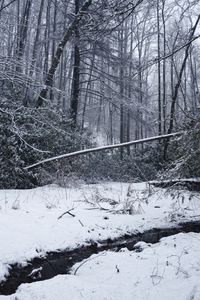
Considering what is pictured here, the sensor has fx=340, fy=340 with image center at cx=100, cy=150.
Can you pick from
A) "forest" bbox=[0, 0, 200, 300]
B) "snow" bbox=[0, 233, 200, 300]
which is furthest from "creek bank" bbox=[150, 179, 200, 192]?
"snow" bbox=[0, 233, 200, 300]

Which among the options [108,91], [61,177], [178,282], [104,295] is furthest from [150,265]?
[108,91]

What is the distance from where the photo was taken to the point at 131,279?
4.04m

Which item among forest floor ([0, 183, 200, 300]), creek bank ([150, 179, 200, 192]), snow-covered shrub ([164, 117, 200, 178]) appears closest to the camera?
forest floor ([0, 183, 200, 300])

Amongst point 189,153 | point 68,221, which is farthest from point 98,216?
point 189,153

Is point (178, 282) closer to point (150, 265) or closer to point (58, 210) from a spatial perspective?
point (150, 265)

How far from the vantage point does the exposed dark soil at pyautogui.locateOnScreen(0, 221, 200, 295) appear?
4219 millimetres

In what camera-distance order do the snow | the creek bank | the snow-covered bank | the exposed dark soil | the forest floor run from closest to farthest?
the snow < the forest floor < the exposed dark soil < the snow-covered bank < the creek bank

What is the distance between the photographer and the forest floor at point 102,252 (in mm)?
3670

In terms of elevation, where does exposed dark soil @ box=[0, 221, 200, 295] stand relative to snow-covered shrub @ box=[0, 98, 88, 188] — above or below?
below

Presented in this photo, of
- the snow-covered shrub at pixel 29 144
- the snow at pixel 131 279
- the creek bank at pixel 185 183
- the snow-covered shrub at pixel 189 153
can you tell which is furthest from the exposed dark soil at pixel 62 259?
the snow-covered shrub at pixel 29 144

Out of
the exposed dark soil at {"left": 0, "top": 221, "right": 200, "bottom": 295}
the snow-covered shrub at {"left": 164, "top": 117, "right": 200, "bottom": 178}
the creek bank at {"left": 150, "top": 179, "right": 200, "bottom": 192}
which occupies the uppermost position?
the snow-covered shrub at {"left": 164, "top": 117, "right": 200, "bottom": 178}

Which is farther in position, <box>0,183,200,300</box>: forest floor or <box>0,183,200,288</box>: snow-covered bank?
<box>0,183,200,288</box>: snow-covered bank

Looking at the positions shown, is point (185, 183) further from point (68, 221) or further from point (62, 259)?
point (62, 259)

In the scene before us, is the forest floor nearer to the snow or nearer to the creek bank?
the snow
